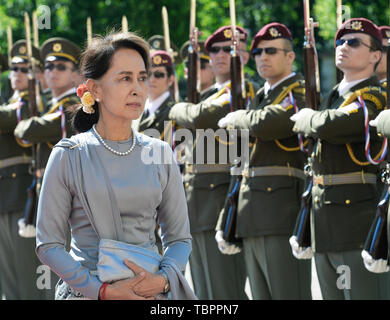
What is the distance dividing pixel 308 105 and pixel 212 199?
1447mm

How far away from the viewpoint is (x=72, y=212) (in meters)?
3.63

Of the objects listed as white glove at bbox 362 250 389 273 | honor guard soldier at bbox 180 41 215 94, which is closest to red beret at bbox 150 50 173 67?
honor guard soldier at bbox 180 41 215 94

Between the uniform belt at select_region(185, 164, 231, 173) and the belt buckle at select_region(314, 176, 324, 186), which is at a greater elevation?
the uniform belt at select_region(185, 164, 231, 173)

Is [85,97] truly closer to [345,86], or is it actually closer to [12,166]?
[345,86]

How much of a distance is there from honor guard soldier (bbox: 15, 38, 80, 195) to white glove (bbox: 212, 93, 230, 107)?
130 cm

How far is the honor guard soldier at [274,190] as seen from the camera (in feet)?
21.4

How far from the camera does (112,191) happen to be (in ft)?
11.7

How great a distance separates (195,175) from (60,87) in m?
1.53

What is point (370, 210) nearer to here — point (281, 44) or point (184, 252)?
point (281, 44)

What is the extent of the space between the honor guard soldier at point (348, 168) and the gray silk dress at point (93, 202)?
2.31 m

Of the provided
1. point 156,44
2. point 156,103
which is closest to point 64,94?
point 156,103

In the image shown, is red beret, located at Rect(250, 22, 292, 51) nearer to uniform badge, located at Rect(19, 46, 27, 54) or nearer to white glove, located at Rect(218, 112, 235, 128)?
white glove, located at Rect(218, 112, 235, 128)

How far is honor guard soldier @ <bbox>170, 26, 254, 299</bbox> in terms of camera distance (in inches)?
286

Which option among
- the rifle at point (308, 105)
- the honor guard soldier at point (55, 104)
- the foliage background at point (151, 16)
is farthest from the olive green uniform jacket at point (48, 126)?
the foliage background at point (151, 16)
